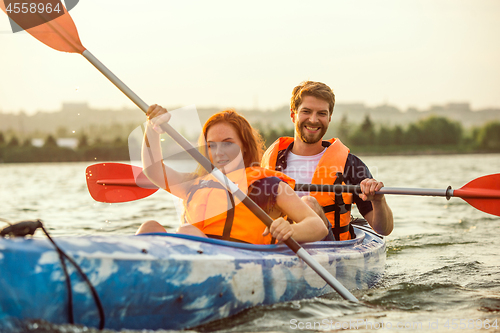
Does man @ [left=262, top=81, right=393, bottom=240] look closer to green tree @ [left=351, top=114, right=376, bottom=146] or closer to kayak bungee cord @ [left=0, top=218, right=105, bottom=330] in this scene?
kayak bungee cord @ [left=0, top=218, right=105, bottom=330]

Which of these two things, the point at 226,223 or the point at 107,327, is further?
the point at 226,223

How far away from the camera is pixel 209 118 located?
9.00 ft

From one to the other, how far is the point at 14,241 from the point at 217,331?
→ 108 cm

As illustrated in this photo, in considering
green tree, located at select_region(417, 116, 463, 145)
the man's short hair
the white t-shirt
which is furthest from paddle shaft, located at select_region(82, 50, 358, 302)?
green tree, located at select_region(417, 116, 463, 145)

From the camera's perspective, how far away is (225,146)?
8.76 feet

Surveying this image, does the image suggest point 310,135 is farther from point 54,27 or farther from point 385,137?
point 385,137

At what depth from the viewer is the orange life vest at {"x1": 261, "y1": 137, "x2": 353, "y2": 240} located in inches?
137

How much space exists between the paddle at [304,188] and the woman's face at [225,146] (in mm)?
970

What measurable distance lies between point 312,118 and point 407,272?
176 centimetres

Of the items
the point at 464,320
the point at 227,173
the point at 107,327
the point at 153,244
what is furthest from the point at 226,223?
the point at 464,320

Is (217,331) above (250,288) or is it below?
below

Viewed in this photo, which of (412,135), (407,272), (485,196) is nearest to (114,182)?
(407,272)

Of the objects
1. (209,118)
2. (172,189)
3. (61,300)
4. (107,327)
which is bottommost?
(107,327)

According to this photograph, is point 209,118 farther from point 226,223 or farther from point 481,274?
point 481,274
